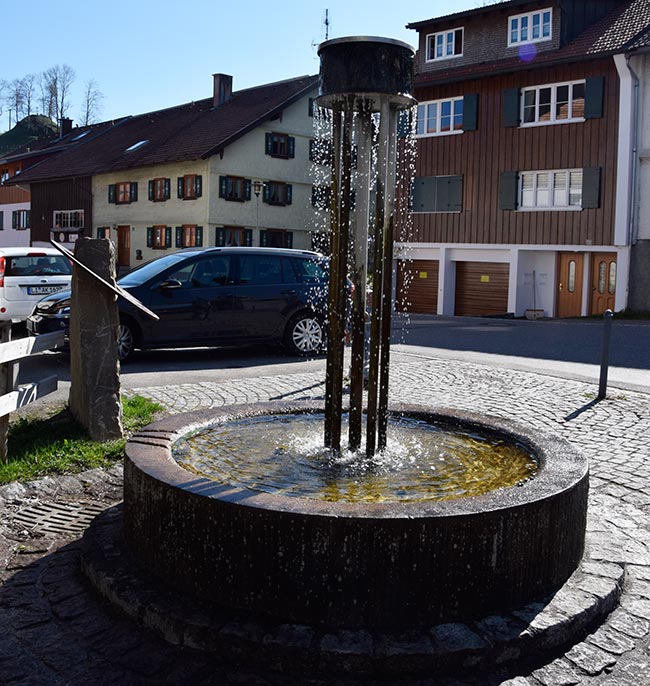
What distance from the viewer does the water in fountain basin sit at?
445 centimetres

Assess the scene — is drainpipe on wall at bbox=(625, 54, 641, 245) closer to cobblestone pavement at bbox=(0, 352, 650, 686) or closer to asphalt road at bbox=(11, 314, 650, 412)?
asphalt road at bbox=(11, 314, 650, 412)

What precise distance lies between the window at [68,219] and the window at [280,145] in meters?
12.9

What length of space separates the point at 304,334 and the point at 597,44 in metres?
19.7

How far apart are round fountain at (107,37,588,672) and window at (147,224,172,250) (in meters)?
39.4

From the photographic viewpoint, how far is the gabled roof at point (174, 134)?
4153cm

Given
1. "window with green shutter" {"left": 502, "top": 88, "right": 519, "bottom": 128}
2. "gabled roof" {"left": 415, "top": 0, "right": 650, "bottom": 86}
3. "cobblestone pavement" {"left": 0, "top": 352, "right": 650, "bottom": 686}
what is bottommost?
"cobblestone pavement" {"left": 0, "top": 352, "right": 650, "bottom": 686}

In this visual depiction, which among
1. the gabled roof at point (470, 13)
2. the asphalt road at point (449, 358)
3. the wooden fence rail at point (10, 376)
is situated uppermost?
the gabled roof at point (470, 13)

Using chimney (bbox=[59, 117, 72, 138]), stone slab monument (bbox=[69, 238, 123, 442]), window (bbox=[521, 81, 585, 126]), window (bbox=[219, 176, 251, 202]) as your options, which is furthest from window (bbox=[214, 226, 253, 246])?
stone slab monument (bbox=[69, 238, 123, 442])

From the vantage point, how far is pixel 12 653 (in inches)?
139

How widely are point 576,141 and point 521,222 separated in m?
3.25

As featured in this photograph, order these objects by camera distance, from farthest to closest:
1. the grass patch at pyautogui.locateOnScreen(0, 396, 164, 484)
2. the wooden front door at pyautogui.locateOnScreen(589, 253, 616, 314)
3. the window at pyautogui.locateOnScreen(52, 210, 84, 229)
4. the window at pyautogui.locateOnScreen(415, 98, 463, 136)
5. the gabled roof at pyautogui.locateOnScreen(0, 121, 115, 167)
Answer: the gabled roof at pyautogui.locateOnScreen(0, 121, 115, 167), the window at pyautogui.locateOnScreen(52, 210, 84, 229), the window at pyautogui.locateOnScreen(415, 98, 463, 136), the wooden front door at pyautogui.locateOnScreen(589, 253, 616, 314), the grass patch at pyautogui.locateOnScreen(0, 396, 164, 484)

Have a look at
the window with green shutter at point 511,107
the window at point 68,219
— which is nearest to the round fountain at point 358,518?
the window with green shutter at point 511,107

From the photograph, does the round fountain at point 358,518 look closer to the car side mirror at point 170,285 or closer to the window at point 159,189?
the car side mirror at point 170,285

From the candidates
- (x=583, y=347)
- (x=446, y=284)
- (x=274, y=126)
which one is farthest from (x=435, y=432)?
(x=274, y=126)
